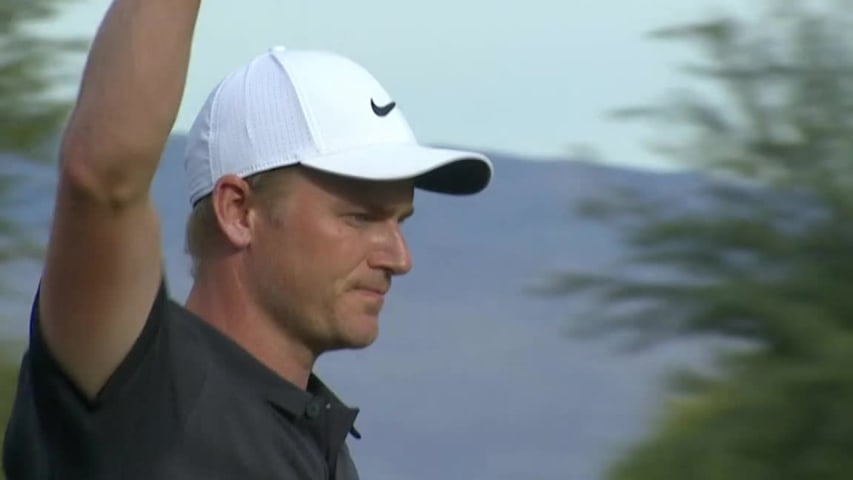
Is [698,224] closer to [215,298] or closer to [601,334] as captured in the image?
[601,334]

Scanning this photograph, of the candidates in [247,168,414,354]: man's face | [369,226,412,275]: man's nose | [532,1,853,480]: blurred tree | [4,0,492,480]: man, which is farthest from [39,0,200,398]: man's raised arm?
[532,1,853,480]: blurred tree

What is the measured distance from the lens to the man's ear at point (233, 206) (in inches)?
99.4

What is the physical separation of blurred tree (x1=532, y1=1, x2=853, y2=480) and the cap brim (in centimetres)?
223

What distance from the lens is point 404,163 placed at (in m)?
2.54

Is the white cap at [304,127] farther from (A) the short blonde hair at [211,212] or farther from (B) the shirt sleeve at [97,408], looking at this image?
(B) the shirt sleeve at [97,408]

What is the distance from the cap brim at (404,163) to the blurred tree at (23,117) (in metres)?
2.74

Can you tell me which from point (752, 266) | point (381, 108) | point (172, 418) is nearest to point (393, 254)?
point (381, 108)

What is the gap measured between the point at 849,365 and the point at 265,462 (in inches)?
102

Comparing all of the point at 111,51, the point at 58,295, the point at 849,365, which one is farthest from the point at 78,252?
the point at 849,365

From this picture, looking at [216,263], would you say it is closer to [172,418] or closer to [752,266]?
[172,418]

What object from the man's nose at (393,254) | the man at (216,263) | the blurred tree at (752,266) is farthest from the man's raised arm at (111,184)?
the blurred tree at (752,266)

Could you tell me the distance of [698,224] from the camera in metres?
5.18

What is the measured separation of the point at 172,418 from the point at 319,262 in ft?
1.11

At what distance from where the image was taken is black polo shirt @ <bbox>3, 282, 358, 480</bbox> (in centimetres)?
217
